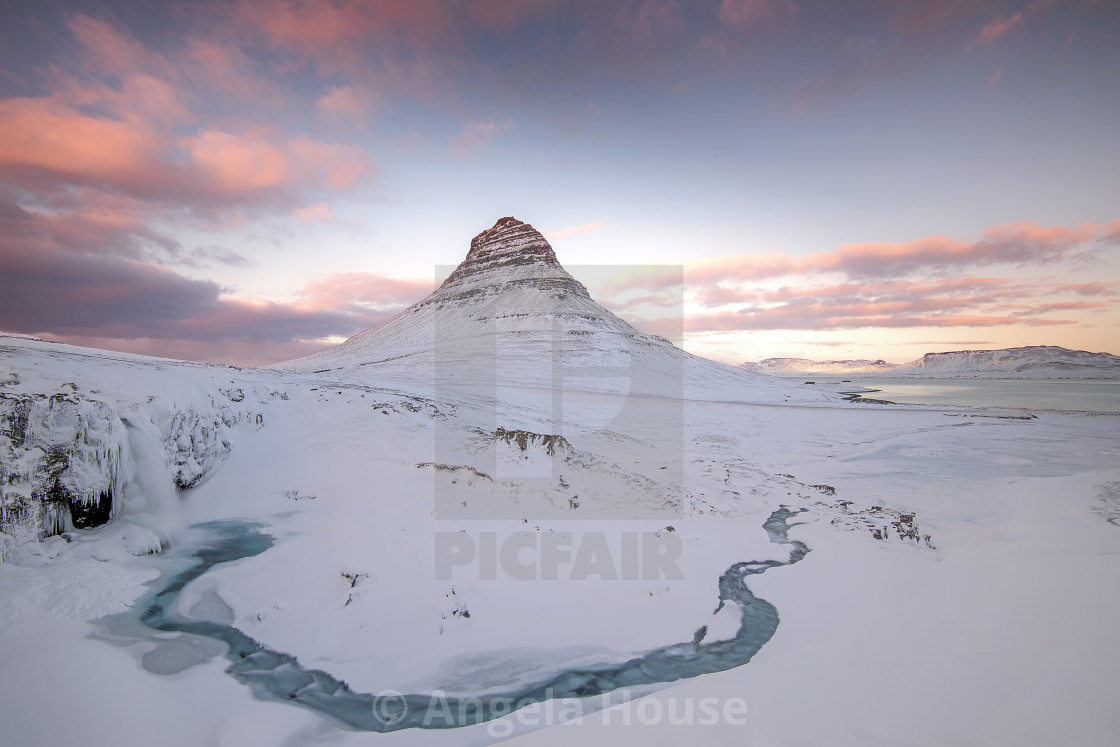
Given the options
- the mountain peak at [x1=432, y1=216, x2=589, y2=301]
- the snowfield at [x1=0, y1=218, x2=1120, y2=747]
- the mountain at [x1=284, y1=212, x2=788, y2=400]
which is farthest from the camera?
the mountain peak at [x1=432, y1=216, x2=589, y2=301]

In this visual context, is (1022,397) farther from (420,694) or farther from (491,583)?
(420,694)

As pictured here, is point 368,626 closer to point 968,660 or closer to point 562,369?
point 968,660

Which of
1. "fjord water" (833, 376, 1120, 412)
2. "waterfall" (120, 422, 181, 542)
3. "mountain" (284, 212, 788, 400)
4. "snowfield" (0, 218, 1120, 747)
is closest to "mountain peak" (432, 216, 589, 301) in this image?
"mountain" (284, 212, 788, 400)

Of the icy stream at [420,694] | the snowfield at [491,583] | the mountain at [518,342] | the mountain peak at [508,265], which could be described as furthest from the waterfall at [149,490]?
the mountain peak at [508,265]

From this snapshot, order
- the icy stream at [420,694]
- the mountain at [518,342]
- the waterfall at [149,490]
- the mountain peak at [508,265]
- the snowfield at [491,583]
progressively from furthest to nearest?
1. the mountain peak at [508,265]
2. the mountain at [518,342]
3. the waterfall at [149,490]
4. the icy stream at [420,694]
5. the snowfield at [491,583]

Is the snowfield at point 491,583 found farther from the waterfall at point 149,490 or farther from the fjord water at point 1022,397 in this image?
the fjord water at point 1022,397

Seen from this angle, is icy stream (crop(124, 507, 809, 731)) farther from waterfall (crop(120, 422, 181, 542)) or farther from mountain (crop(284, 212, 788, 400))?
mountain (crop(284, 212, 788, 400))

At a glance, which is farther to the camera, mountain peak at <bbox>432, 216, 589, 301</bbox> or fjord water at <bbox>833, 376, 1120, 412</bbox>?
mountain peak at <bbox>432, 216, 589, 301</bbox>
